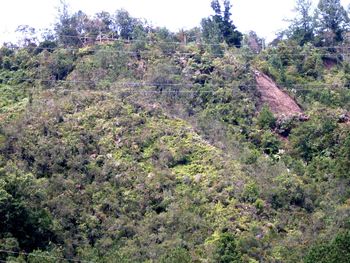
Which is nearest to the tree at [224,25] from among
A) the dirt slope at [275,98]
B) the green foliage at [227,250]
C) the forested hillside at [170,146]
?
the forested hillside at [170,146]

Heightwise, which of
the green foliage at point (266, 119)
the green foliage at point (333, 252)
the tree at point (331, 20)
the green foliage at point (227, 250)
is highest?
the tree at point (331, 20)

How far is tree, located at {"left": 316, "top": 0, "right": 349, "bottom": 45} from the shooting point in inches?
2379

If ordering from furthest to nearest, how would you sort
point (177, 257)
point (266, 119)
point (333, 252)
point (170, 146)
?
1. point (266, 119)
2. point (170, 146)
3. point (177, 257)
4. point (333, 252)

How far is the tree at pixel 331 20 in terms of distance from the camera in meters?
60.4

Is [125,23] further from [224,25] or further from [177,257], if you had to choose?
[177,257]

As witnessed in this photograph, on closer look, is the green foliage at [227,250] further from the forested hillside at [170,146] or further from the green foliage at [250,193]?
the green foliage at [250,193]

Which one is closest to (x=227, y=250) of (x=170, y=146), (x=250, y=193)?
(x=250, y=193)

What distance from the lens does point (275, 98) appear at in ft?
168

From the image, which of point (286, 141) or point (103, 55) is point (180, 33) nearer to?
point (103, 55)

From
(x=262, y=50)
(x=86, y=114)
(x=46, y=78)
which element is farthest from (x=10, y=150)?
(x=262, y=50)

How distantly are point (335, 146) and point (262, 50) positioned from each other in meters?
14.8

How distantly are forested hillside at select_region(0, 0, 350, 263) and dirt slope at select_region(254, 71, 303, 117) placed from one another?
0.29 ft

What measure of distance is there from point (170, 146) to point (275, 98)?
9.29 m

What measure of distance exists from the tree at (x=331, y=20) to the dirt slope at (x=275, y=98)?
9.38 m
